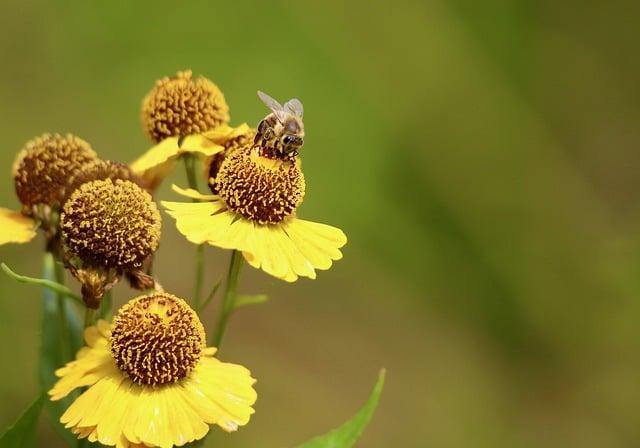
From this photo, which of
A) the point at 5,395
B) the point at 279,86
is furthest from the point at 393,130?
the point at 5,395

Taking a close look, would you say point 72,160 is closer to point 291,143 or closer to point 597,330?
point 291,143

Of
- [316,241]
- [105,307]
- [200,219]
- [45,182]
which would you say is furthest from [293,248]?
[45,182]

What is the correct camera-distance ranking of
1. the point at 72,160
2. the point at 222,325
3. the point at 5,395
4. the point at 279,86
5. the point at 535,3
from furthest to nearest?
the point at 535,3
the point at 279,86
the point at 5,395
the point at 72,160
the point at 222,325

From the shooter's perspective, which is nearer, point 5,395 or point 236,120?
point 5,395

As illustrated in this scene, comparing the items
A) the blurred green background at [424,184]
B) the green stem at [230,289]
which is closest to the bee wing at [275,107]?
the green stem at [230,289]

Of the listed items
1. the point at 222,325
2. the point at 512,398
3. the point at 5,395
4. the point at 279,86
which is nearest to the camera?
the point at 222,325

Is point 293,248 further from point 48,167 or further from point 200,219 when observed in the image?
point 48,167
